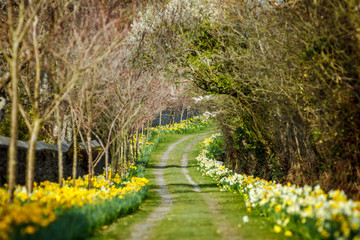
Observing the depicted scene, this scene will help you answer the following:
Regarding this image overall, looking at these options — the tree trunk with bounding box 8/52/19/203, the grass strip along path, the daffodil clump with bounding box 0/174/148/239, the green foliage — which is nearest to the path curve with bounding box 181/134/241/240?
the grass strip along path

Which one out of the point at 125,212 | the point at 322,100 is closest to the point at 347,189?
the point at 322,100

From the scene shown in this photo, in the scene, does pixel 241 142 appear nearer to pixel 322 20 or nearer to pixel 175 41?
pixel 175 41

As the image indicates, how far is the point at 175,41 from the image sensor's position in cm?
1516

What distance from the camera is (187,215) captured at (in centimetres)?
942

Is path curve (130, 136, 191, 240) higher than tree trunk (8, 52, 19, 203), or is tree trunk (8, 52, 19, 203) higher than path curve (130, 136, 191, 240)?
tree trunk (8, 52, 19, 203)

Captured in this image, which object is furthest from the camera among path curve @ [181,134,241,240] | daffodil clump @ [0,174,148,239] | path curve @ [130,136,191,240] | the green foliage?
the green foliage

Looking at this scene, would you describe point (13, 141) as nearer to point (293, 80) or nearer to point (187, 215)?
point (187, 215)

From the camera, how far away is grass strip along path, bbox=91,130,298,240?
689 centimetres

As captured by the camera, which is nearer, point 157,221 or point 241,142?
point 157,221

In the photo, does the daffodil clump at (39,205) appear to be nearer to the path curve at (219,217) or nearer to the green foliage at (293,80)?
the path curve at (219,217)

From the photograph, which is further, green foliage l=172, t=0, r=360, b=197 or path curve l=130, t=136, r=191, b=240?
green foliage l=172, t=0, r=360, b=197

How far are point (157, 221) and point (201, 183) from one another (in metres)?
10.6

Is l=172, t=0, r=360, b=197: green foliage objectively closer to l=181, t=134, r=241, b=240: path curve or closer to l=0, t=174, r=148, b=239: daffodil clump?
l=181, t=134, r=241, b=240: path curve

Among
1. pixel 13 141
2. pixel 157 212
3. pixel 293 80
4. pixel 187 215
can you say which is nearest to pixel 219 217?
pixel 187 215
